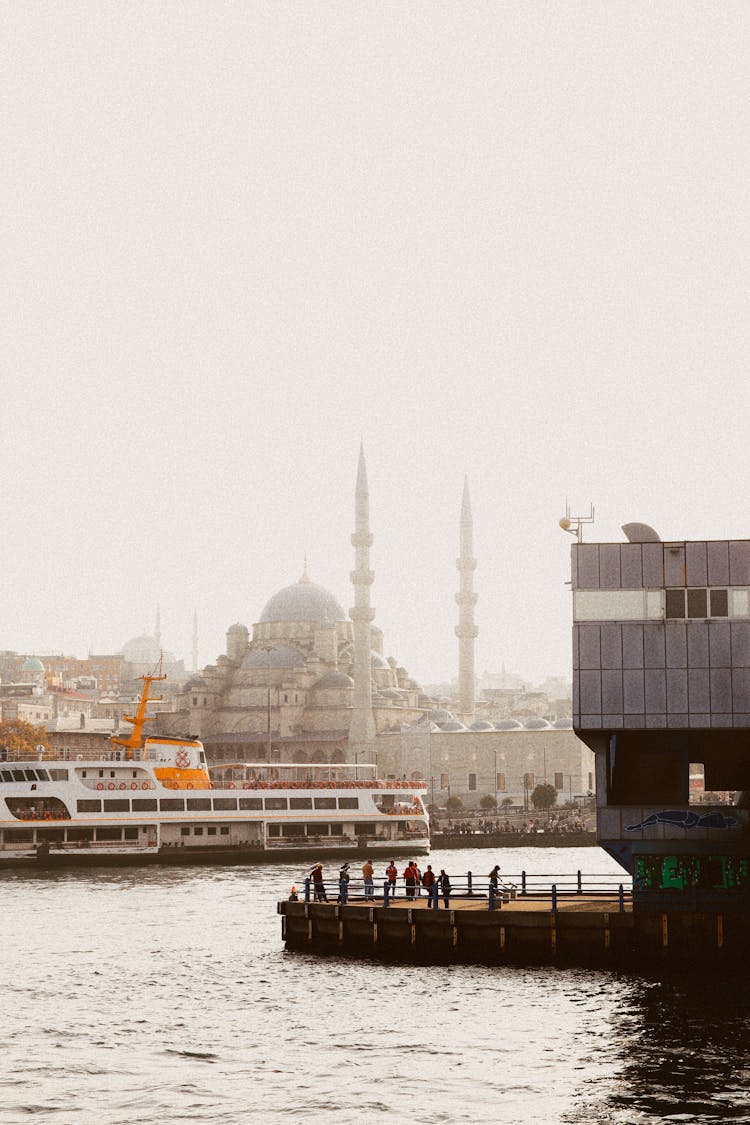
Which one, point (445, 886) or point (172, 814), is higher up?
point (172, 814)

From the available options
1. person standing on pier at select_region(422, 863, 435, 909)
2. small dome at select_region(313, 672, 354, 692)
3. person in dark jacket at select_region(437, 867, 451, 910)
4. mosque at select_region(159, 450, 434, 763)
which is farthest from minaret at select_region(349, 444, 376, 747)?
person in dark jacket at select_region(437, 867, 451, 910)

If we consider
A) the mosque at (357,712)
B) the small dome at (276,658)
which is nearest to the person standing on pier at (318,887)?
the mosque at (357,712)

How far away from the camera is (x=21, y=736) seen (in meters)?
149

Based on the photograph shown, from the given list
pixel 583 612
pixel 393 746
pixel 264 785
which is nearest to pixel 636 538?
pixel 583 612

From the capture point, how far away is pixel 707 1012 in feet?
122

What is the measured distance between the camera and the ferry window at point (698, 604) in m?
43.3

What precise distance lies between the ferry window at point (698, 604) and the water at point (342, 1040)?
954cm

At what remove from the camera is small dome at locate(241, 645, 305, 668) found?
184m

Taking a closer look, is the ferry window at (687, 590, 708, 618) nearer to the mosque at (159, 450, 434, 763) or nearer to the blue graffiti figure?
the blue graffiti figure

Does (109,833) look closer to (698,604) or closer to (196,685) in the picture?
(698,604)

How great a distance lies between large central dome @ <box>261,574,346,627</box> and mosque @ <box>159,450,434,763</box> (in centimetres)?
12

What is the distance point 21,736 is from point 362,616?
35.6 meters

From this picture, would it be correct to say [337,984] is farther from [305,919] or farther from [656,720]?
[656,720]

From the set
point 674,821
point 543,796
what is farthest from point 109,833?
point 543,796
